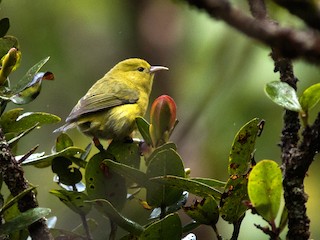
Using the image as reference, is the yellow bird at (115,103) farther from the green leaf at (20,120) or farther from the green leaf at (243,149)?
the green leaf at (243,149)

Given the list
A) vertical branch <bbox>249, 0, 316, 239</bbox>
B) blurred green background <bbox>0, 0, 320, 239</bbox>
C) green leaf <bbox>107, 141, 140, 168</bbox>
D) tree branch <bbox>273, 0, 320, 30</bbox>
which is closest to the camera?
tree branch <bbox>273, 0, 320, 30</bbox>

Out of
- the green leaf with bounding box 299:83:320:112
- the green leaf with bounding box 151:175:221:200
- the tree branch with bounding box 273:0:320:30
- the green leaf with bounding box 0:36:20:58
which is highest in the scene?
the tree branch with bounding box 273:0:320:30

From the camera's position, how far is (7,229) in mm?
960

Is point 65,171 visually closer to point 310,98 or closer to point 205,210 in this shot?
point 205,210

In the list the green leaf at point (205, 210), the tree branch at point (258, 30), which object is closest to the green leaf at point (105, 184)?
the green leaf at point (205, 210)

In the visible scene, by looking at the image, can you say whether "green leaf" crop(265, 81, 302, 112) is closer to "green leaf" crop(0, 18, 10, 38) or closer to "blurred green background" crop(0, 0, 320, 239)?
"green leaf" crop(0, 18, 10, 38)

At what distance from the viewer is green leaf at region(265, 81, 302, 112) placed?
2.98 ft

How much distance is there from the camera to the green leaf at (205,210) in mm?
969

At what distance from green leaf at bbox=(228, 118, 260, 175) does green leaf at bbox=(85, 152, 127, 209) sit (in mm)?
172

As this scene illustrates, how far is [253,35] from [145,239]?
495 mm

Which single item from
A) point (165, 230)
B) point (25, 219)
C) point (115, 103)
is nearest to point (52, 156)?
point (25, 219)

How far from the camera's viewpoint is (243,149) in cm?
102

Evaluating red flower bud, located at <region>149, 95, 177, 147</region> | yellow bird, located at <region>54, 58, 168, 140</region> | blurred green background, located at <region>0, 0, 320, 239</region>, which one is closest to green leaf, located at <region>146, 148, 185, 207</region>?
red flower bud, located at <region>149, 95, 177, 147</region>

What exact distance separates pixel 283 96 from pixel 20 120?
457 mm
